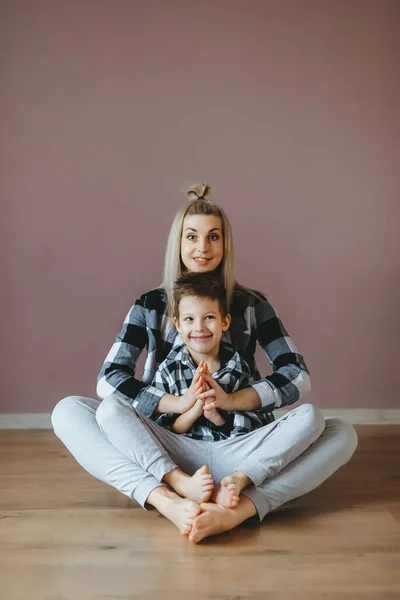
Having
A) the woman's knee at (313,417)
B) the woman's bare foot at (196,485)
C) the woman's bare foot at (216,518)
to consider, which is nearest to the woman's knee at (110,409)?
the woman's bare foot at (196,485)

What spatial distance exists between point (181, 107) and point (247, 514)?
66.6 inches

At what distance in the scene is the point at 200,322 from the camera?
177cm

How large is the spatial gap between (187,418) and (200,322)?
0.24 meters

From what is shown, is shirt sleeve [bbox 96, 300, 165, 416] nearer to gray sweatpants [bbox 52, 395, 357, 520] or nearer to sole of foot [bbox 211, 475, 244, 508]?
gray sweatpants [bbox 52, 395, 357, 520]

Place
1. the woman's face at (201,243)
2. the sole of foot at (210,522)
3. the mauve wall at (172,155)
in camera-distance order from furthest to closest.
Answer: the mauve wall at (172,155) → the woman's face at (201,243) → the sole of foot at (210,522)

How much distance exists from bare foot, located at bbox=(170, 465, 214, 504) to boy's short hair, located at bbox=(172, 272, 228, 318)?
0.45 m

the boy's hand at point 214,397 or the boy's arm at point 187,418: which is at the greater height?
the boy's hand at point 214,397

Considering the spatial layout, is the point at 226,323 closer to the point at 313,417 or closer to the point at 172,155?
the point at 313,417

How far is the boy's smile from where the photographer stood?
177 centimetres

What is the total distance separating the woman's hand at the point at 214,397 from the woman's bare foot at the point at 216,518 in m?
0.24

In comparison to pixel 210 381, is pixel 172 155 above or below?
above

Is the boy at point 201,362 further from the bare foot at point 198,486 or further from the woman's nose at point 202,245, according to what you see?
the bare foot at point 198,486

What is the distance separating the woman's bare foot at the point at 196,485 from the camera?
1543mm

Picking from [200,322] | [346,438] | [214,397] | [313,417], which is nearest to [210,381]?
[214,397]
